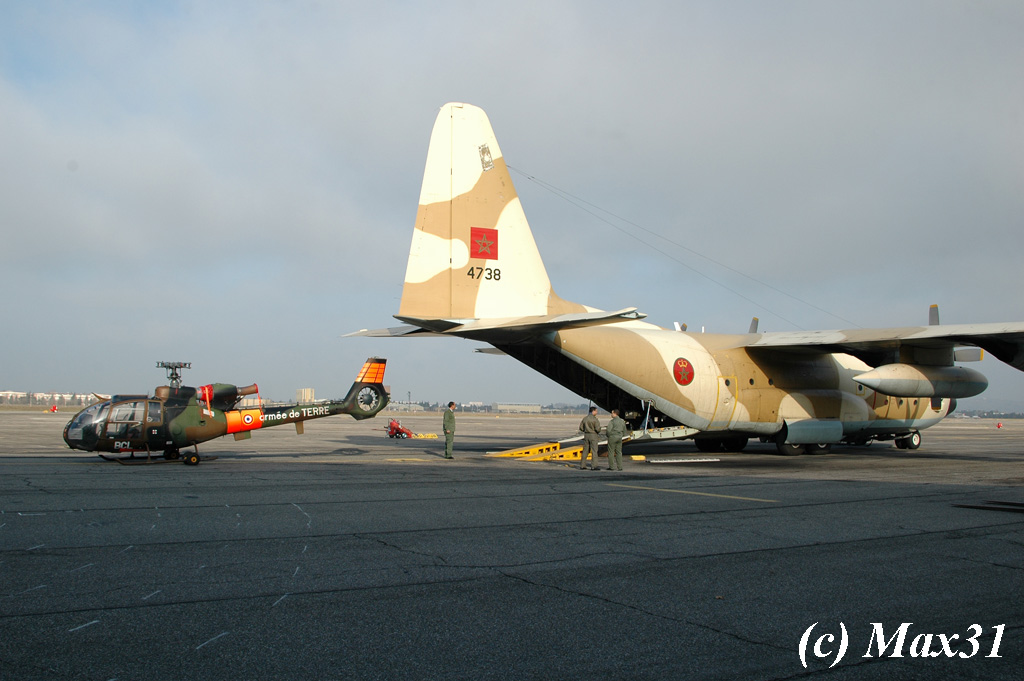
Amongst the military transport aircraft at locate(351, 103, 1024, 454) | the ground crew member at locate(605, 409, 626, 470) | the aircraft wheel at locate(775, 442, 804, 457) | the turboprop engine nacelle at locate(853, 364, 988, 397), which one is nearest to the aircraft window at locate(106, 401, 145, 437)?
the military transport aircraft at locate(351, 103, 1024, 454)

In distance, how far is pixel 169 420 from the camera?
17.5 metres

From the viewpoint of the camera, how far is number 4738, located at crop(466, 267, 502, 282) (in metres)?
17.6

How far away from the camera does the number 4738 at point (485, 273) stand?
57.8 ft

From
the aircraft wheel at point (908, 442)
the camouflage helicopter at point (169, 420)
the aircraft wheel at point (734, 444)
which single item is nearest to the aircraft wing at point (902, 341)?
the aircraft wheel at point (734, 444)

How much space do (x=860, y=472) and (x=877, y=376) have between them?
3.30 m

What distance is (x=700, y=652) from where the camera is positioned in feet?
15.1

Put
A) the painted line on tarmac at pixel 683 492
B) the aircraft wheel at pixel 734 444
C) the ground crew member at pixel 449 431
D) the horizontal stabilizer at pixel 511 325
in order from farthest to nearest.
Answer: the aircraft wheel at pixel 734 444 < the ground crew member at pixel 449 431 < the horizontal stabilizer at pixel 511 325 < the painted line on tarmac at pixel 683 492

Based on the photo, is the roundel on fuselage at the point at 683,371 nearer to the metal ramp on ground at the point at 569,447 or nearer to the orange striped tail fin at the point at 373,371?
the metal ramp on ground at the point at 569,447

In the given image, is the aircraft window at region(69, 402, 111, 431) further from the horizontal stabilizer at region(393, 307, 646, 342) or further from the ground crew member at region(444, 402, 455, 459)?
the ground crew member at region(444, 402, 455, 459)

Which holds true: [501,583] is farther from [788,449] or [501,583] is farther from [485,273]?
[788,449]

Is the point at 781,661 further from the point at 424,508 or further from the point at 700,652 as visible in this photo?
the point at 424,508

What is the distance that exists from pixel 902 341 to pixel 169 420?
63.9ft

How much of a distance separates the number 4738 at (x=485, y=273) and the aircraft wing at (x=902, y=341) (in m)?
8.81

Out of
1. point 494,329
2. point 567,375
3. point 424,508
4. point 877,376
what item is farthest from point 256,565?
point 877,376
